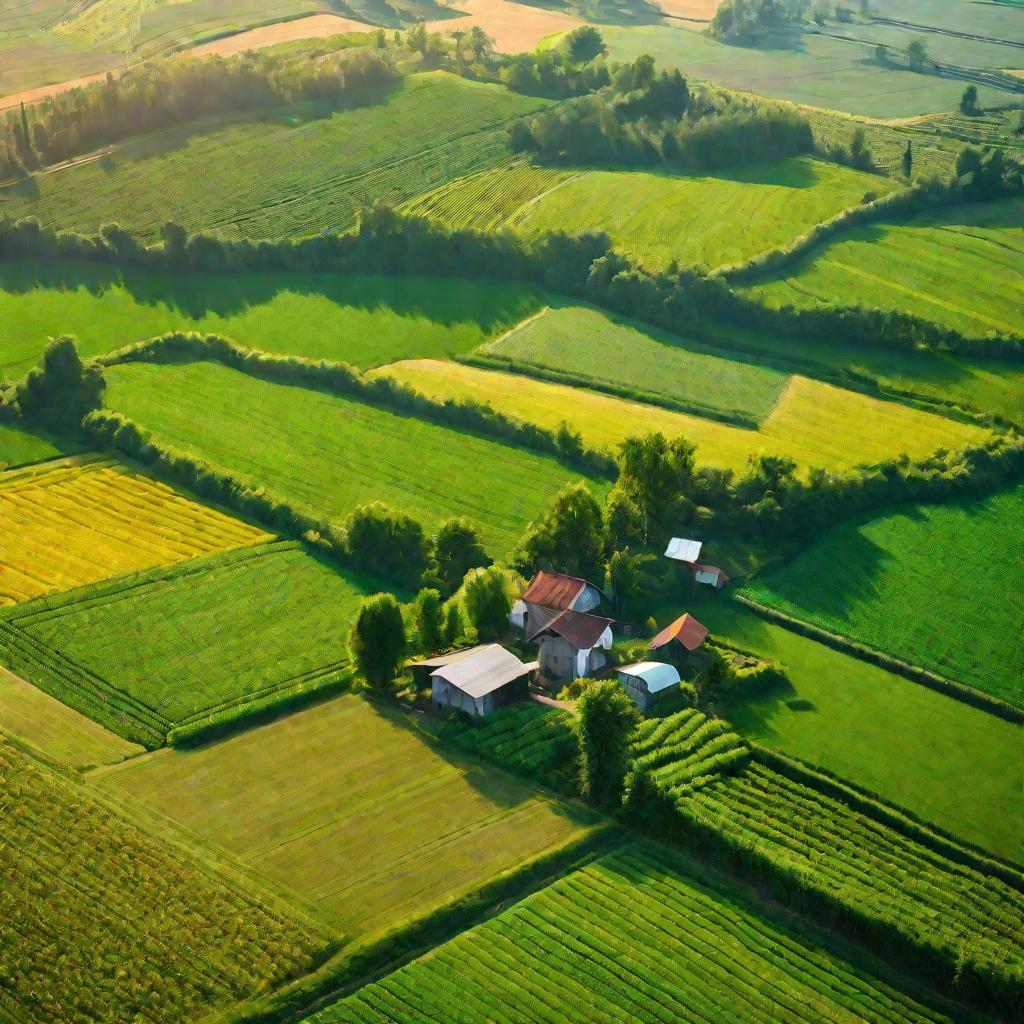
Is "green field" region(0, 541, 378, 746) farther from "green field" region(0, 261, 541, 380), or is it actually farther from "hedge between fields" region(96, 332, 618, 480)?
"green field" region(0, 261, 541, 380)

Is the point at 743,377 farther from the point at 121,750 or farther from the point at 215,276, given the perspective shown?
the point at 121,750

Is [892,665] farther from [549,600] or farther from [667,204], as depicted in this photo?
[667,204]

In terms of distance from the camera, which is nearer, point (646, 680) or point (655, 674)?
point (646, 680)

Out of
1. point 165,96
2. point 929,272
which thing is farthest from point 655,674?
point 165,96

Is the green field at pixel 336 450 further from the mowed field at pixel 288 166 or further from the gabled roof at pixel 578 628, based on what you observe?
the mowed field at pixel 288 166

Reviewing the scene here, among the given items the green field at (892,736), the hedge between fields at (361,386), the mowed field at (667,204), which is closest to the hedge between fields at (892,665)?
the green field at (892,736)

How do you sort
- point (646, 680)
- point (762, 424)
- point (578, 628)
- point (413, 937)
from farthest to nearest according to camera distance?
point (762, 424), point (578, 628), point (646, 680), point (413, 937)

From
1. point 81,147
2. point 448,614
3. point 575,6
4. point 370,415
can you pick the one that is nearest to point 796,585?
point 448,614

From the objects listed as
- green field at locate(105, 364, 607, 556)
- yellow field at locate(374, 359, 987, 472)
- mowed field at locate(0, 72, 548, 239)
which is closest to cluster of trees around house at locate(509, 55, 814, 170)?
mowed field at locate(0, 72, 548, 239)
